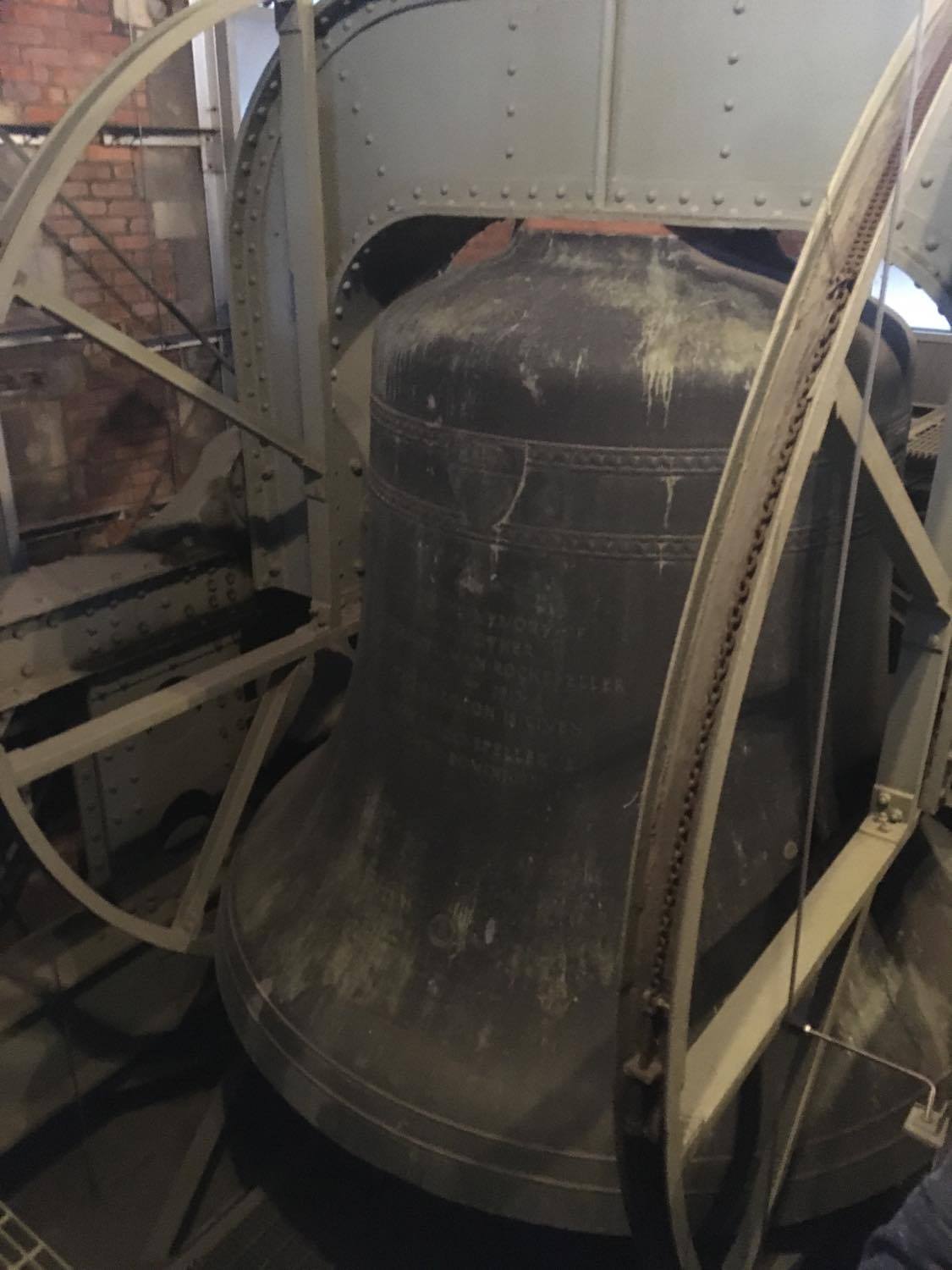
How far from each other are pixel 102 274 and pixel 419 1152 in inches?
→ 138

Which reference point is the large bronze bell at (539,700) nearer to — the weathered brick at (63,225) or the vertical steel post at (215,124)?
the weathered brick at (63,225)

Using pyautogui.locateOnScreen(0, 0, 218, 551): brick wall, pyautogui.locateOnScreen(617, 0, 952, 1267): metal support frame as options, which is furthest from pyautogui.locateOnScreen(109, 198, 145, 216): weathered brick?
pyautogui.locateOnScreen(617, 0, 952, 1267): metal support frame

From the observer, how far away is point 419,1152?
1.69 meters

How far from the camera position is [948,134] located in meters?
1.46

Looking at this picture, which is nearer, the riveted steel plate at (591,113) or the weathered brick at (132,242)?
the riveted steel plate at (591,113)

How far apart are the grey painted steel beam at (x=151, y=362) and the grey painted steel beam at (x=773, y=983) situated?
158 cm

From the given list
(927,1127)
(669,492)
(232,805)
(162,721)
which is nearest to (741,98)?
(669,492)

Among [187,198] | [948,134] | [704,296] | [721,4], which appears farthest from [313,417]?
[187,198]

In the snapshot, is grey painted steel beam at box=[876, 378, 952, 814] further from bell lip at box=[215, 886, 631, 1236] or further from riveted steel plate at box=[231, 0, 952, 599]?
bell lip at box=[215, 886, 631, 1236]

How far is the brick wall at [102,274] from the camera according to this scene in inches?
143

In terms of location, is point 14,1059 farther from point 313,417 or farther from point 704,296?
point 704,296

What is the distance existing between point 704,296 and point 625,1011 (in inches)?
44.1

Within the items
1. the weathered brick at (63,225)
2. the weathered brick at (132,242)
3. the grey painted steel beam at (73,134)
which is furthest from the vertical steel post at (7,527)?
the grey painted steel beam at (73,134)

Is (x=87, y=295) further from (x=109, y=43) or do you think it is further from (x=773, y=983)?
(x=773, y=983)
